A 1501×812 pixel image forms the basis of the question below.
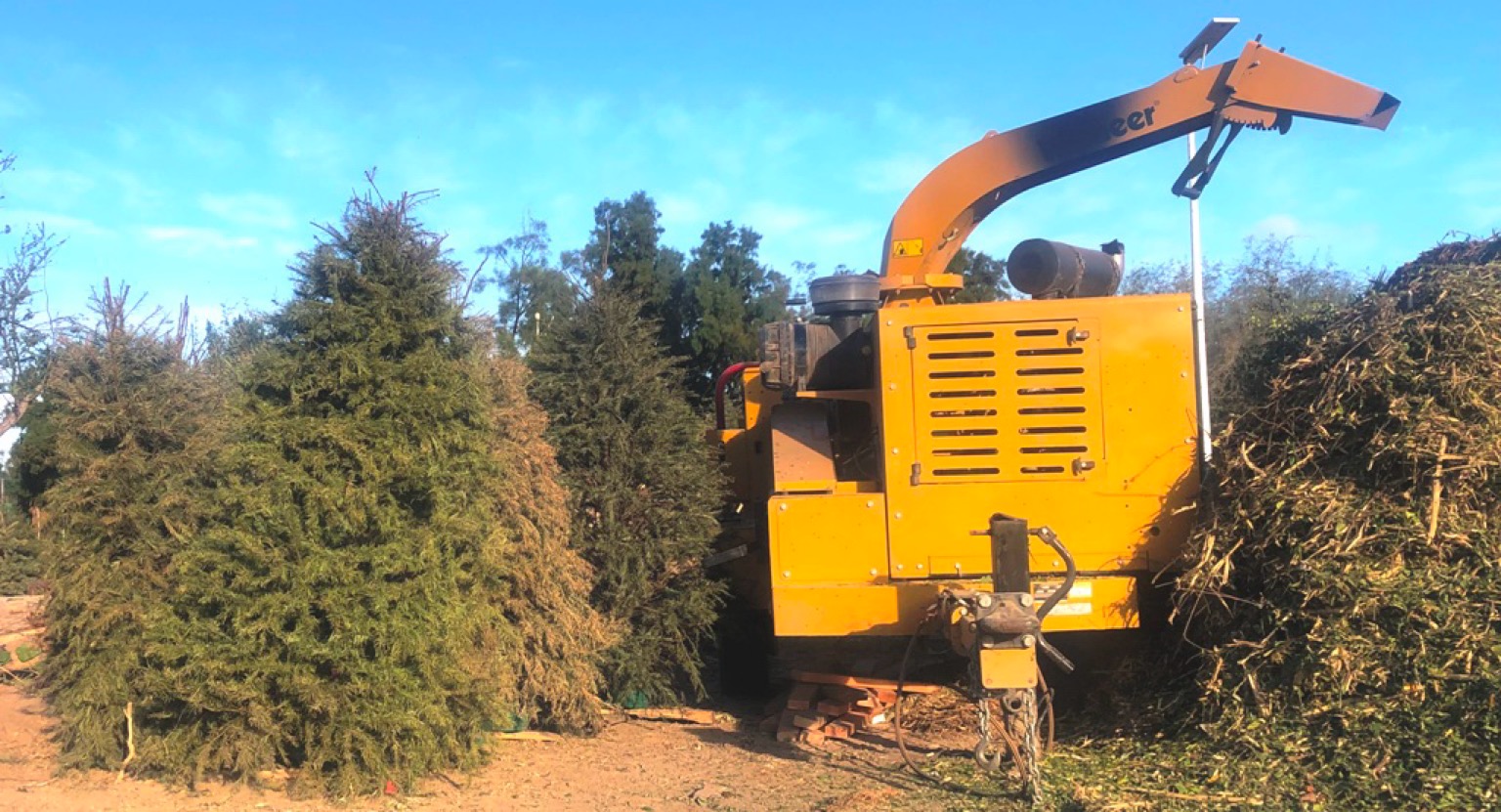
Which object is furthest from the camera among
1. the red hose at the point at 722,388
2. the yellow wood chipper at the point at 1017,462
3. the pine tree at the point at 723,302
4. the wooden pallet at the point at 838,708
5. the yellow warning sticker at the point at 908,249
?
the pine tree at the point at 723,302

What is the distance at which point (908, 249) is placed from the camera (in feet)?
22.5

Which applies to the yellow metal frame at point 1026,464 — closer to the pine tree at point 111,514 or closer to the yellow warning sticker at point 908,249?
the yellow warning sticker at point 908,249

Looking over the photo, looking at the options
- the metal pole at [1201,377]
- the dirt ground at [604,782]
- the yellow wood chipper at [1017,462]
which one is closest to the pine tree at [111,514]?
the dirt ground at [604,782]

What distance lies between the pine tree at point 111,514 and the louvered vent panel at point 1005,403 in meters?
4.03

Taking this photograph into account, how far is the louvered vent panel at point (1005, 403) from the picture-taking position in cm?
584

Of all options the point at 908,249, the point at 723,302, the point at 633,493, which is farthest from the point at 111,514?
the point at 723,302

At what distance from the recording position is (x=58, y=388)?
591 centimetres

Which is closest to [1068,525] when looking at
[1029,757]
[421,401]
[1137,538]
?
[1137,538]

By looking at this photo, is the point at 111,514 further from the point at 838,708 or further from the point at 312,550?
the point at 838,708

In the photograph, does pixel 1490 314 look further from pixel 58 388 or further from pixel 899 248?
pixel 58 388

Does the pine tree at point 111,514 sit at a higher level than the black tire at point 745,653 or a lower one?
higher

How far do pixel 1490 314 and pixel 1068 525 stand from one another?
7.82 ft

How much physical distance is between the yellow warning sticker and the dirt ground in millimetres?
3053

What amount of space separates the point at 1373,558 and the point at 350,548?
4.96 m
